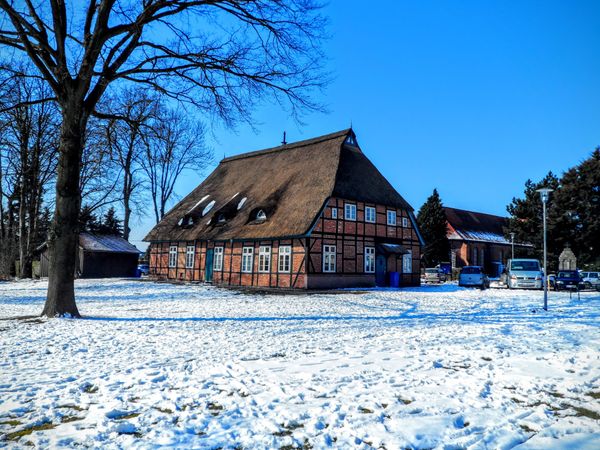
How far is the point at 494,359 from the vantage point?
20.2 ft

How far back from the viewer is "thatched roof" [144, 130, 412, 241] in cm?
2266

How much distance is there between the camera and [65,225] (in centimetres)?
1005

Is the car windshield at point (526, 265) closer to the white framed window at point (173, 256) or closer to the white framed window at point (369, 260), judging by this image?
the white framed window at point (369, 260)

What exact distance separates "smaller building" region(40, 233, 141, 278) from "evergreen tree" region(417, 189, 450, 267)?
29846 millimetres

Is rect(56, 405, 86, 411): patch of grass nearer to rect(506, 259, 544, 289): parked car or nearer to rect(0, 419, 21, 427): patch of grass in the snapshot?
rect(0, 419, 21, 427): patch of grass

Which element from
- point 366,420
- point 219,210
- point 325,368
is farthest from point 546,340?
point 219,210

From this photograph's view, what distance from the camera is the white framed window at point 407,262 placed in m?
26.1

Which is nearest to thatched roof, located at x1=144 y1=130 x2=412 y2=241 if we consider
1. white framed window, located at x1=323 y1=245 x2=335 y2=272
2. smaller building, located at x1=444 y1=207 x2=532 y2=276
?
white framed window, located at x1=323 y1=245 x2=335 y2=272

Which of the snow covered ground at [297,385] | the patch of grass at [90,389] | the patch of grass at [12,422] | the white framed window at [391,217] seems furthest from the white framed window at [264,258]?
the patch of grass at [12,422]

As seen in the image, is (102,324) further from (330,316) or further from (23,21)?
(23,21)

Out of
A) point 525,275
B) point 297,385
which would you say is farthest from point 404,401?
point 525,275

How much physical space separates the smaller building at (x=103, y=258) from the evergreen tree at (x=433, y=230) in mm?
29846

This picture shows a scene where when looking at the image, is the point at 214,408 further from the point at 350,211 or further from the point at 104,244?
the point at 104,244

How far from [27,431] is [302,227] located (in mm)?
17756
